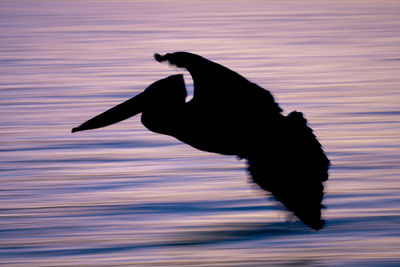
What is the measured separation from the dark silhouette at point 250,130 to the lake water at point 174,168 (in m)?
0.16

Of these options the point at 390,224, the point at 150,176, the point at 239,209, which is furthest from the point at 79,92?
the point at 390,224

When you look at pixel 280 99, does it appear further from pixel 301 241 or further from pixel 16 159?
pixel 301 241

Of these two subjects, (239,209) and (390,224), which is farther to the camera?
(239,209)

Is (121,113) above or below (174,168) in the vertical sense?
above

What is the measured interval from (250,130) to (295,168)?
0.27m

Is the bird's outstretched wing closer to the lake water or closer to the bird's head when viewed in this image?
the lake water

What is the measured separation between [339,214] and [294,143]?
0.90 meters

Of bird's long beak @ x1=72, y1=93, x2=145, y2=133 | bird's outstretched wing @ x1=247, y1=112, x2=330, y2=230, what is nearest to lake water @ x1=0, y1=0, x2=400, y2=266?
bird's outstretched wing @ x1=247, y1=112, x2=330, y2=230

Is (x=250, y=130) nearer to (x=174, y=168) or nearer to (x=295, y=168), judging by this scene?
(x=295, y=168)

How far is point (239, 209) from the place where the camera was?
18.0ft

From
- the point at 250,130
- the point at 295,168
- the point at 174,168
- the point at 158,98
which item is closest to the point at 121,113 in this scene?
the point at 158,98

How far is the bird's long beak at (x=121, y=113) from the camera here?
4.82m

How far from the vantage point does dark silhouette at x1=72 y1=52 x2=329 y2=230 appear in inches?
180

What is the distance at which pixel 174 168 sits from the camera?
650 cm
